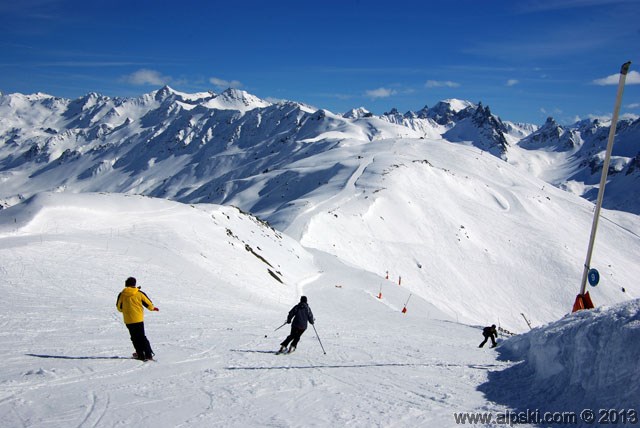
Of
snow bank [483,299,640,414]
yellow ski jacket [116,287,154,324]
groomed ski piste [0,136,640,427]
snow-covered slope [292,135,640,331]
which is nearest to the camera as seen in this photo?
snow bank [483,299,640,414]

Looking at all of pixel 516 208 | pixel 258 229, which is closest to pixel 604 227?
pixel 516 208

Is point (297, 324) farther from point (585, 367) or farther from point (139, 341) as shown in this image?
point (585, 367)

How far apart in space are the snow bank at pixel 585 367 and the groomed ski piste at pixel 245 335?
0.11ft

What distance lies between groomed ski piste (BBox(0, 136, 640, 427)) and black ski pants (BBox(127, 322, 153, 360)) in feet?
1.34

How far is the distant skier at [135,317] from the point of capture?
11.3 meters

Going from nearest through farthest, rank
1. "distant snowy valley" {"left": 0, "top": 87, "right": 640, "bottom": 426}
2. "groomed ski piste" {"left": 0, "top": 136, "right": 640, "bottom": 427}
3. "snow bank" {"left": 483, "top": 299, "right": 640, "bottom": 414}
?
"snow bank" {"left": 483, "top": 299, "right": 640, "bottom": 414}, "groomed ski piste" {"left": 0, "top": 136, "right": 640, "bottom": 427}, "distant snowy valley" {"left": 0, "top": 87, "right": 640, "bottom": 426}

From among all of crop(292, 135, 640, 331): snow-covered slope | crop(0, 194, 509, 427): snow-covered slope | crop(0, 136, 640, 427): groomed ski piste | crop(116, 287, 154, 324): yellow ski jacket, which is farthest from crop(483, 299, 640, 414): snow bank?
crop(292, 135, 640, 331): snow-covered slope

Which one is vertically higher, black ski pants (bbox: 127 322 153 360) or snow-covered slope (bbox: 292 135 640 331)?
snow-covered slope (bbox: 292 135 640 331)

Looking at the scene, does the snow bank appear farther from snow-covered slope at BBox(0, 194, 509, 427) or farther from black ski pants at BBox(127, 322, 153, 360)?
black ski pants at BBox(127, 322, 153, 360)

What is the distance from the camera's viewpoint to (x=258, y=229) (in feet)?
147

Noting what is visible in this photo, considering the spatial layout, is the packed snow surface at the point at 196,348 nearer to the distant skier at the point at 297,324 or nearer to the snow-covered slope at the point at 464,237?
the distant skier at the point at 297,324

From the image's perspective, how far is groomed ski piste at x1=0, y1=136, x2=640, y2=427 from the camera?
856cm

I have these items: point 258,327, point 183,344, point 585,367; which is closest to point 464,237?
point 258,327

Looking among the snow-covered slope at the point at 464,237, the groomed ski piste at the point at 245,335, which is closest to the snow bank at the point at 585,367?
the groomed ski piste at the point at 245,335
